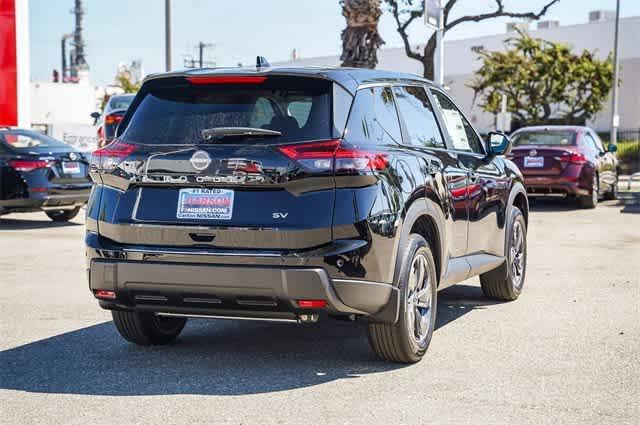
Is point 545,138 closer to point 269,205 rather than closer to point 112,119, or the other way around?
point 112,119

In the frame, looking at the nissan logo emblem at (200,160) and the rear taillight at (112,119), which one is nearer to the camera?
the nissan logo emblem at (200,160)

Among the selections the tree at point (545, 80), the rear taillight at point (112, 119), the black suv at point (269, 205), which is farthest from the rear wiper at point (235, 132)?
the tree at point (545, 80)

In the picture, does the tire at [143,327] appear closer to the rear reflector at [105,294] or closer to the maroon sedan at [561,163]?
the rear reflector at [105,294]

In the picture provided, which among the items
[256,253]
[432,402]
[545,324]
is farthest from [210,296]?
[545,324]

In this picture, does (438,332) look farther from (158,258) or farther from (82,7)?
(82,7)

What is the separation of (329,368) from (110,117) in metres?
18.3

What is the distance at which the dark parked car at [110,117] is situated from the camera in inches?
935

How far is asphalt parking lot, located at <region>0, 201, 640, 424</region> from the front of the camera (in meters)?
5.39

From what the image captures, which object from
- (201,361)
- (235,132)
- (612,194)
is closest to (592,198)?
(612,194)

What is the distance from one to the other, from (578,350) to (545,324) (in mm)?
1014

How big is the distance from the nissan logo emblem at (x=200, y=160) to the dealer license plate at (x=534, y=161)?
1437cm

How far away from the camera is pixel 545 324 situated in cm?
799

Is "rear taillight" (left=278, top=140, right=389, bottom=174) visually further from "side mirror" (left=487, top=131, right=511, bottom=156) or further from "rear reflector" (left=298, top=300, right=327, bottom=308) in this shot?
"side mirror" (left=487, top=131, right=511, bottom=156)

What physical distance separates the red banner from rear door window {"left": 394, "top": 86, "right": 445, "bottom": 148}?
20.4 m
